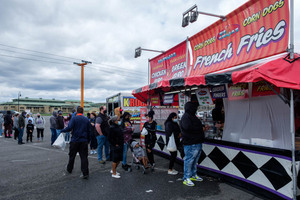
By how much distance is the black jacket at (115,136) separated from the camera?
5.38 m

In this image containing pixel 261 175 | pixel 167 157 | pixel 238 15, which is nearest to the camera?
pixel 261 175

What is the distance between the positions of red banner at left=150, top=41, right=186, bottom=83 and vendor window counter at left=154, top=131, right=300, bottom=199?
10.9 feet

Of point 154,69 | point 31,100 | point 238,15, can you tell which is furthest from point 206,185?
point 31,100

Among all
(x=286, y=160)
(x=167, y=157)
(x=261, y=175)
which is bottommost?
(x=167, y=157)

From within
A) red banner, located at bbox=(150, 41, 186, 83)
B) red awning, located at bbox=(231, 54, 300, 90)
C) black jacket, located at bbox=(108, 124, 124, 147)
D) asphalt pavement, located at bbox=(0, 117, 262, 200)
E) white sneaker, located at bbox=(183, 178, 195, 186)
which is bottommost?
asphalt pavement, located at bbox=(0, 117, 262, 200)

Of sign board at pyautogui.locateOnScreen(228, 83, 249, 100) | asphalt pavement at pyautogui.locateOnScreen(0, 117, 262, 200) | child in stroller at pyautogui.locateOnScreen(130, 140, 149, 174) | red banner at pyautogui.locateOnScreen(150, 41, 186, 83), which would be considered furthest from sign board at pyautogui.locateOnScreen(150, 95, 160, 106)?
sign board at pyautogui.locateOnScreen(228, 83, 249, 100)

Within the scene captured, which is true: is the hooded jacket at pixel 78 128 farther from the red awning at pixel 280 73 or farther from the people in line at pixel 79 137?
the red awning at pixel 280 73

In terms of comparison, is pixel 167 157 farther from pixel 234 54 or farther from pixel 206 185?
pixel 234 54

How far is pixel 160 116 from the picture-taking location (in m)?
10.2

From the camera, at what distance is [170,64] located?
8656mm

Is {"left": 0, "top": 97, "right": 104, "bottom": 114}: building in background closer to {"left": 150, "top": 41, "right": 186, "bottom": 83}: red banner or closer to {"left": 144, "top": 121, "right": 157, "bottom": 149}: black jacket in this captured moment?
{"left": 150, "top": 41, "right": 186, "bottom": 83}: red banner

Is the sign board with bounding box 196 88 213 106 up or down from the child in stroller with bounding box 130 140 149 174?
up

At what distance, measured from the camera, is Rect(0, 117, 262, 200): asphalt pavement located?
169 inches

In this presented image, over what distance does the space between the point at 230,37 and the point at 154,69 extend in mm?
4658
